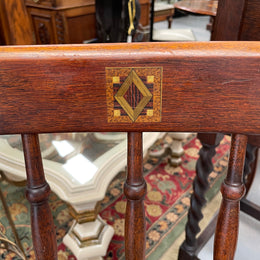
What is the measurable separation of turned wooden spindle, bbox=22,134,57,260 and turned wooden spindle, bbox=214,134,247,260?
0.54 ft

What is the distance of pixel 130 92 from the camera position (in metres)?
0.22

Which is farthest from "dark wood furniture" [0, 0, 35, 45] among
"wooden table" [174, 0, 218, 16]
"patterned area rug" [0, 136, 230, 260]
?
"wooden table" [174, 0, 218, 16]

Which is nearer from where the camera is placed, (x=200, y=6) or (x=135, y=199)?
(x=135, y=199)

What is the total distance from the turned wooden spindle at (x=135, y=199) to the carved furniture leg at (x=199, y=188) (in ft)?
1.36

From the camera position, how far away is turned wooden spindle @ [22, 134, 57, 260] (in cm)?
25

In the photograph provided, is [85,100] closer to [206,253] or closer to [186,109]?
[186,109]

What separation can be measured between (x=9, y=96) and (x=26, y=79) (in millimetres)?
20

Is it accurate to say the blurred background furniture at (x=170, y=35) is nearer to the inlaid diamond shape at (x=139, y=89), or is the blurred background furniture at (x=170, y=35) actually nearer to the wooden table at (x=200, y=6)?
the wooden table at (x=200, y=6)

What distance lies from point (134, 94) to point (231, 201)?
0.14m

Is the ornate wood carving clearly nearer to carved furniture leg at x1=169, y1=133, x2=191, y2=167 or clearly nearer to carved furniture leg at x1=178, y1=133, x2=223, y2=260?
carved furniture leg at x1=169, y1=133, x2=191, y2=167

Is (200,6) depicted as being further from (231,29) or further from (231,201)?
(231,201)

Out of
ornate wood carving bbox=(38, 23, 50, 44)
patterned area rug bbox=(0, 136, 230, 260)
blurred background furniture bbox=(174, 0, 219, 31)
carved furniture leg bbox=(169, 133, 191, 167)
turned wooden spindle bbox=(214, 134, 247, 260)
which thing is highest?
turned wooden spindle bbox=(214, 134, 247, 260)

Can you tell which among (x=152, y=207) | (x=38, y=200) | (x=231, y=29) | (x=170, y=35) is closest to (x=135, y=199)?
(x=38, y=200)

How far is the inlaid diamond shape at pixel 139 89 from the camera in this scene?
8.6 inches
